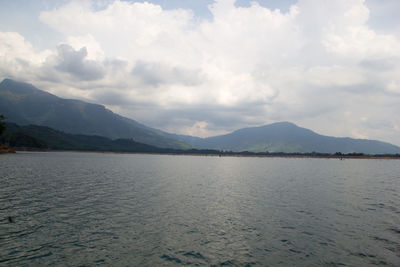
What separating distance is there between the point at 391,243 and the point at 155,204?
1382 inches

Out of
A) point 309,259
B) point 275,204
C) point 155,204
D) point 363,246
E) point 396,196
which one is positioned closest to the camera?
point 309,259

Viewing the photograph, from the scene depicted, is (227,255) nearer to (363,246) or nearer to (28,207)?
(363,246)

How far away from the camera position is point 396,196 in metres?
61.2

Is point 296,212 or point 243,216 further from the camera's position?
point 296,212

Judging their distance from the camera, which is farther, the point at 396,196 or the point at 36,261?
the point at 396,196

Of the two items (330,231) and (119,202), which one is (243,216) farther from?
(119,202)

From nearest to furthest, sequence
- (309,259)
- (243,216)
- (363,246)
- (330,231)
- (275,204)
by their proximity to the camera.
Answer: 1. (309,259)
2. (363,246)
3. (330,231)
4. (243,216)
5. (275,204)

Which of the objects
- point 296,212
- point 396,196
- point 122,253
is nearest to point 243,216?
point 296,212

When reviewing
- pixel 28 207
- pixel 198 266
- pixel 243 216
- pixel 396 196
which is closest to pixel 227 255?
pixel 198 266

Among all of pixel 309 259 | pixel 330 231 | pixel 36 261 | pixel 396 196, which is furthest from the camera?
pixel 396 196

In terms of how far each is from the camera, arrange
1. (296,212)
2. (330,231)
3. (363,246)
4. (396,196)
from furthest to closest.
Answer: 1. (396,196)
2. (296,212)
3. (330,231)
4. (363,246)

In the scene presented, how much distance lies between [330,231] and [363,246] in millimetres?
5016

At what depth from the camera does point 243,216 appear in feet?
125

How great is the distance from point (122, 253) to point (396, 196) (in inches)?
2750
